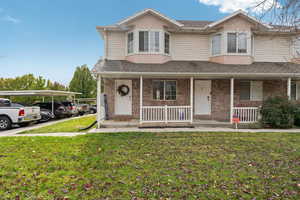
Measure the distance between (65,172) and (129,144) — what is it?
2.47 meters

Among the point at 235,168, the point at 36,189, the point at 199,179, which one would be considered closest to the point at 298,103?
the point at 235,168

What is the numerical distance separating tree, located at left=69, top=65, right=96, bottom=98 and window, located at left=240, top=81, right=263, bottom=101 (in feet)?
99.1

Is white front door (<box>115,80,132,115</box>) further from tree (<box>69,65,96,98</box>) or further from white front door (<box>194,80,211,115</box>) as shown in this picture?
tree (<box>69,65,96,98</box>)

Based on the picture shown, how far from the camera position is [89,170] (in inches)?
149

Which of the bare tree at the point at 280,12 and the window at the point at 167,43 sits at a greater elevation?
the window at the point at 167,43

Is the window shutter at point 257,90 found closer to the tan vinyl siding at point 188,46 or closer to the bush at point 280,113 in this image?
the bush at point 280,113

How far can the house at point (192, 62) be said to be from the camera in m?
10.4

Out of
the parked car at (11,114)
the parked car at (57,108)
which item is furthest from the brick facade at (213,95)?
the parked car at (57,108)

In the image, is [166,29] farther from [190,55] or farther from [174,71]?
[174,71]

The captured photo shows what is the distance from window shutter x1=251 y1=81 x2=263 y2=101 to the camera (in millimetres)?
11133

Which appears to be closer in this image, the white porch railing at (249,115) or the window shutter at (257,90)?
the white porch railing at (249,115)

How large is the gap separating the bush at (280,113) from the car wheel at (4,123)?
1459 centimetres

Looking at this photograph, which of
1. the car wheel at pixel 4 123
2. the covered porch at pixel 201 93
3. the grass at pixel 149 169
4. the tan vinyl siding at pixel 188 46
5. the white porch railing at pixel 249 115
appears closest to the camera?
the grass at pixel 149 169

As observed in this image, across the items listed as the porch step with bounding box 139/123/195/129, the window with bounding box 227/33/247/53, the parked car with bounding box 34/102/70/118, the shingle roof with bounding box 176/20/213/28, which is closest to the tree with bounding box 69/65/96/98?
the parked car with bounding box 34/102/70/118
